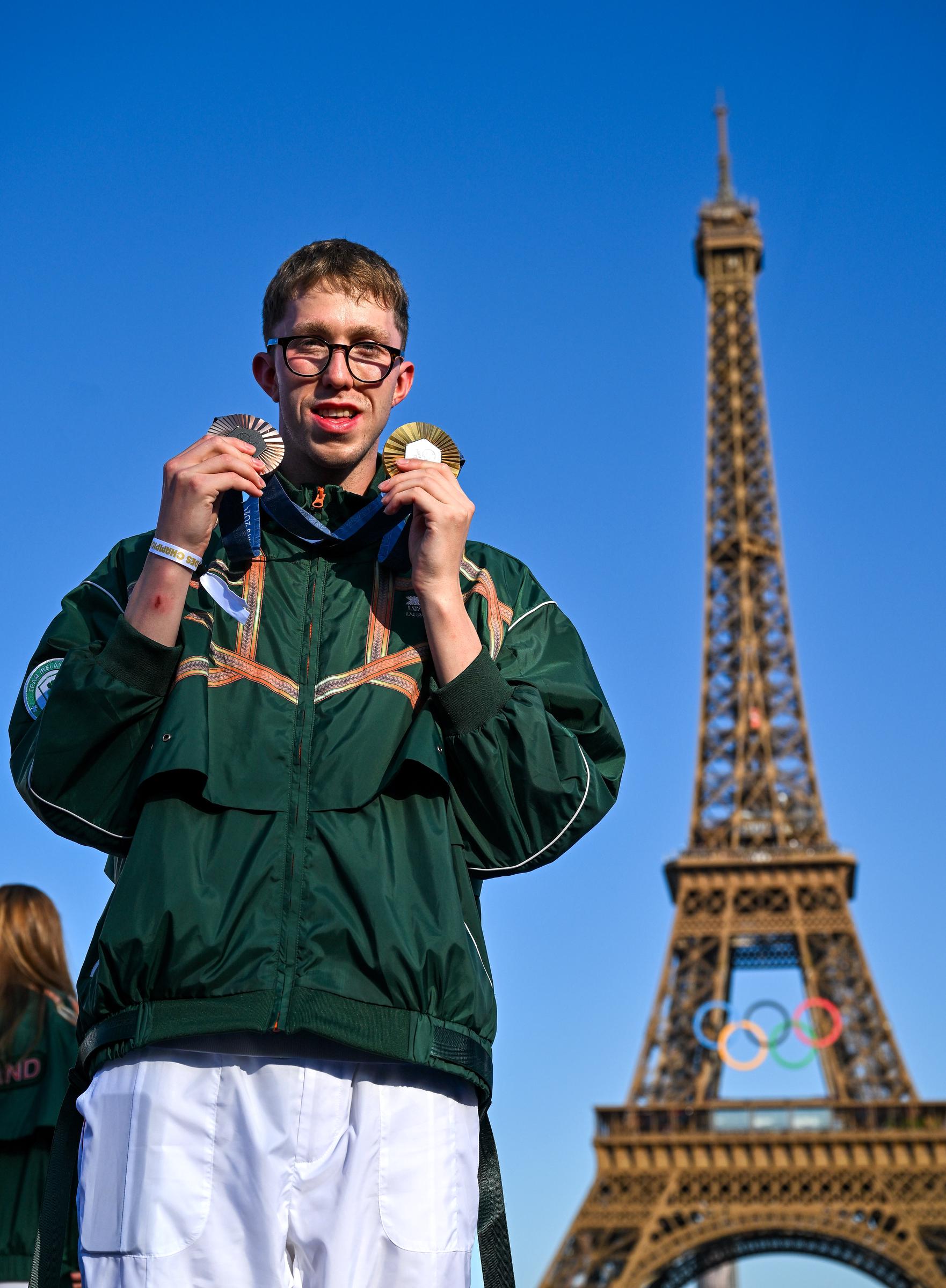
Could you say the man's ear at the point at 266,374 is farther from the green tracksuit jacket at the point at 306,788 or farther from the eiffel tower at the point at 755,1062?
the eiffel tower at the point at 755,1062

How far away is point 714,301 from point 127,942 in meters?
51.1

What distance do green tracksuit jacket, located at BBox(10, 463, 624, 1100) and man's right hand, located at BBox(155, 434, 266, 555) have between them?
17 cm

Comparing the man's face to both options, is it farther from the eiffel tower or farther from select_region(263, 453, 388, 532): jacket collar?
the eiffel tower

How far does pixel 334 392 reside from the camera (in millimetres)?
3100

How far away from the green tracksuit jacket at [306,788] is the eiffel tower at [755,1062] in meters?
31.7

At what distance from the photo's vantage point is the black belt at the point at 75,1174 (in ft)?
8.60

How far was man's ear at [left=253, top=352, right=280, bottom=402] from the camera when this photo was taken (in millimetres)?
3273

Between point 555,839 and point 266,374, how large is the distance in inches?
44.5

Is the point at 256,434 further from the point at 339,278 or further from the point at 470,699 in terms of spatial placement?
the point at 470,699

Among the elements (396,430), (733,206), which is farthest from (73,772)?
(733,206)

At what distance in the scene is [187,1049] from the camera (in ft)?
8.46

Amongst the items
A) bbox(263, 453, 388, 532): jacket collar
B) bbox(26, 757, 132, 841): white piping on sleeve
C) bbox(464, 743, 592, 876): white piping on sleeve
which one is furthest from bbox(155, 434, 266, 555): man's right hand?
bbox(464, 743, 592, 876): white piping on sleeve

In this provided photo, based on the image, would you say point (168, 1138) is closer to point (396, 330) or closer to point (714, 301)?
point (396, 330)

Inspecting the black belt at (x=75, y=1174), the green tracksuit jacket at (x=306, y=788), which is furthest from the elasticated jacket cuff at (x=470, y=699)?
the black belt at (x=75, y=1174)
